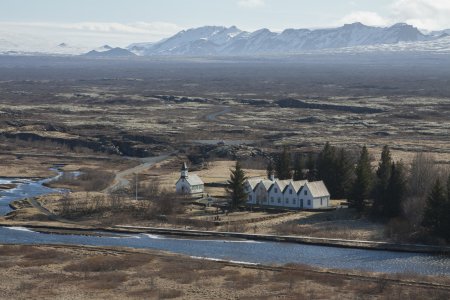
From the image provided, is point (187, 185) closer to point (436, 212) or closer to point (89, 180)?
point (89, 180)

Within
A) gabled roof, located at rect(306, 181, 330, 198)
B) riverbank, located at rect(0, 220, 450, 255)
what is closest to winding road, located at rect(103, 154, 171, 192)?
riverbank, located at rect(0, 220, 450, 255)

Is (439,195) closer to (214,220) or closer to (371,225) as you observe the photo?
(371,225)

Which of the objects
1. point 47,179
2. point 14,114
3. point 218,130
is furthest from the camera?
point 14,114

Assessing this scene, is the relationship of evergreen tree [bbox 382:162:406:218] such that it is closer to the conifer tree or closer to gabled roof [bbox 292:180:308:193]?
the conifer tree

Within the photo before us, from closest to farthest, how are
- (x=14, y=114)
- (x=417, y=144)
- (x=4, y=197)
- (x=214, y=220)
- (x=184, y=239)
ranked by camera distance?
(x=184, y=239)
(x=214, y=220)
(x=4, y=197)
(x=417, y=144)
(x=14, y=114)

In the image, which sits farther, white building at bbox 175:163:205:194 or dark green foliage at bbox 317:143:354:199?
white building at bbox 175:163:205:194

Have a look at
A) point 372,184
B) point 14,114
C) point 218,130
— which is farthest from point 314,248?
point 14,114

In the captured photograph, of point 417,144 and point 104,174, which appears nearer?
point 104,174
